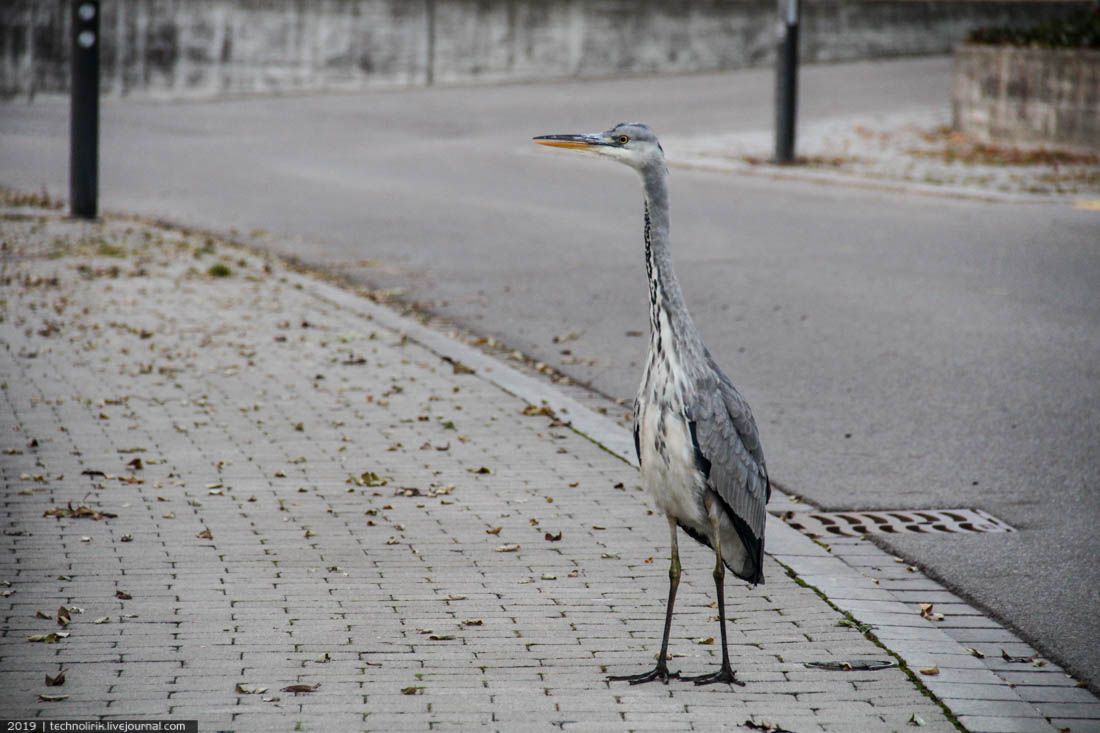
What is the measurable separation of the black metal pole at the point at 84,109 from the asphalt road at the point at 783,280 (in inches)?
55.2

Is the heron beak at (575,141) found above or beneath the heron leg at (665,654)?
above

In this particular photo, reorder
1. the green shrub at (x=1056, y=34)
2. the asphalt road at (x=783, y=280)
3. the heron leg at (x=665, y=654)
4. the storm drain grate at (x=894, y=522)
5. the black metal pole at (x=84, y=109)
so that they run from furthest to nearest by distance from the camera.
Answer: the green shrub at (x=1056, y=34) → the black metal pole at (x=84, y=109) → the asphalt road at (x=783, y=280) → the storm drain grate at (x=894, y=522) → the heron leg at (x=665, y=654)

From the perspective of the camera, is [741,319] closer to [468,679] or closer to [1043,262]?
[1043,262]

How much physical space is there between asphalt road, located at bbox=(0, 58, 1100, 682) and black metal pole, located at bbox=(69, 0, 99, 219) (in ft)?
4.60

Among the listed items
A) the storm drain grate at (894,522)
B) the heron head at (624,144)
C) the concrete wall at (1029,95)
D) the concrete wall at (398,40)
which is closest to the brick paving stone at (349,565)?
the storm drain grate at (894,522)

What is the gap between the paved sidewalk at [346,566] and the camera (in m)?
4.90

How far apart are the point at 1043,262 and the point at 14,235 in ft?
34.0

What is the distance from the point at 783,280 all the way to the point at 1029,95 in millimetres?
11329

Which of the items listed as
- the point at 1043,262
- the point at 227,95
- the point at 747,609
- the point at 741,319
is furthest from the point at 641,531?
the point at 227,95

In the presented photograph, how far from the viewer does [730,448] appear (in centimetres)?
488

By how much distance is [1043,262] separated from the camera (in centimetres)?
1380

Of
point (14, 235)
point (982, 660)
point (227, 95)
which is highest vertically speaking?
point (227, 95)

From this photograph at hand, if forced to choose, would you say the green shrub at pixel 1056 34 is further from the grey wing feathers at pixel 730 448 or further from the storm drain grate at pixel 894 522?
the grey wing feathers at pixel 730 448

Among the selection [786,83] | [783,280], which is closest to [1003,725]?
[783,280]
